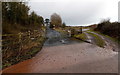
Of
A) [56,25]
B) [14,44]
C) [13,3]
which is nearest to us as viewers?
[14,44]

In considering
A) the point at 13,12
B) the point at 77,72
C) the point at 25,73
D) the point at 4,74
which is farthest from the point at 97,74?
the point at 13,12

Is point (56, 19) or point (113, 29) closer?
point (113, 29)

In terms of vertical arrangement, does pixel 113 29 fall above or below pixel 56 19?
below

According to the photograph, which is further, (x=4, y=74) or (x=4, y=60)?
(x=4, y=60)

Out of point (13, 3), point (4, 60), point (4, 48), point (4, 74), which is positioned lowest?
point (4, 74)

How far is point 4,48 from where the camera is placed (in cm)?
419

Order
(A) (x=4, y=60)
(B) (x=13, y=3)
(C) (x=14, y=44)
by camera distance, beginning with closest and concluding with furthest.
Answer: (A) (x=4, y=60) < (C) (x=14, y=44) < (B) (x=13, y=3)

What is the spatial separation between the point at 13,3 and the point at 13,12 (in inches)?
31.4

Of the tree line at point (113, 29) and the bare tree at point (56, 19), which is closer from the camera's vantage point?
the tree line at point (113, 29)

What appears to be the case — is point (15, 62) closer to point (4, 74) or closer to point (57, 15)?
point (4, 74)

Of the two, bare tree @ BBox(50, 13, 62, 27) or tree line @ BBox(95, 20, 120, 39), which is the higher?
bare tree @ BBox(50, 13, 62, 27)

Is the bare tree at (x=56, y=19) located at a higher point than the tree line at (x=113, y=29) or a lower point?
higher

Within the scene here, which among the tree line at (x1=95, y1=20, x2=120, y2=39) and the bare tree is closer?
the tree line at (x1=95, y1=20, x2=120, y2=39)

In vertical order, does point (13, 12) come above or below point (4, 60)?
above
